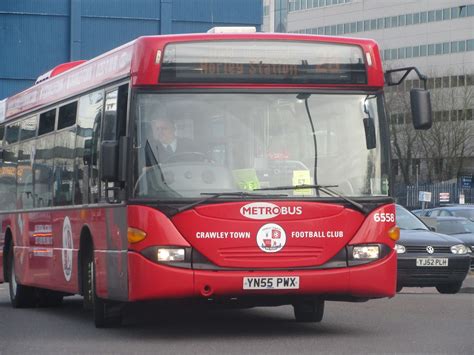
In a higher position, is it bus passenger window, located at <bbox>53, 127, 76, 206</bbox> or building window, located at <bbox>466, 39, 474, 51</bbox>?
building window, located at <bbox>466, 39, 474, 51</bbox>

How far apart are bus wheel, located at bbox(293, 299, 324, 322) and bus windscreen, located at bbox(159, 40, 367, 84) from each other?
2.86 metres

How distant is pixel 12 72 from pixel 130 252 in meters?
25.5

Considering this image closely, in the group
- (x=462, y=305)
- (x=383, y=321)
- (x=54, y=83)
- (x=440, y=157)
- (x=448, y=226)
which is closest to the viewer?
(x=383, y=321)

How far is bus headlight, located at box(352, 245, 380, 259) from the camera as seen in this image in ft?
41.8

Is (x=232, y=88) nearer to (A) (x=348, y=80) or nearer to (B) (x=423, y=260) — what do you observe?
(A) (x=348, y=80)

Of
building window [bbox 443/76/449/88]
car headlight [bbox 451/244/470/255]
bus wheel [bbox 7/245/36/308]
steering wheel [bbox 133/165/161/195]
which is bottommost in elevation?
bus wheel [bbox 7/245/36/308]

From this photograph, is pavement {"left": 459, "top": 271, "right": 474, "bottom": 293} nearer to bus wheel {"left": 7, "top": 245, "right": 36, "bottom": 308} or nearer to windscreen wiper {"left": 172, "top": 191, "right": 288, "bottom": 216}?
bus wheel {"left": 7, "top": 245, "right": 36, "bottom": 308}

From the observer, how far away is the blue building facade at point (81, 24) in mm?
37281

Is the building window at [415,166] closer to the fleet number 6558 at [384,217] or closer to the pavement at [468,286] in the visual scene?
the pavement at [468,286]

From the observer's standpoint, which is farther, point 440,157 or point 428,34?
point 428,34

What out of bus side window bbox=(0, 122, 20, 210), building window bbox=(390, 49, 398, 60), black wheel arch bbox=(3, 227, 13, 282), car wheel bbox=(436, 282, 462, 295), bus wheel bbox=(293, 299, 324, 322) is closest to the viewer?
bus wheel bbox=(293, 299, 324, 322)

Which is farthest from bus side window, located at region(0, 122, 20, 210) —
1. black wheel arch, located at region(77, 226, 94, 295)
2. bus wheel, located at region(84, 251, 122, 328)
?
bus wheel, located at region(84, 251, 122, 328)

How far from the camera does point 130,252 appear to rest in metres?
12.6

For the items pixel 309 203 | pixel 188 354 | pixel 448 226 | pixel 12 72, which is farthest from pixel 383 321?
pixel 12 72
